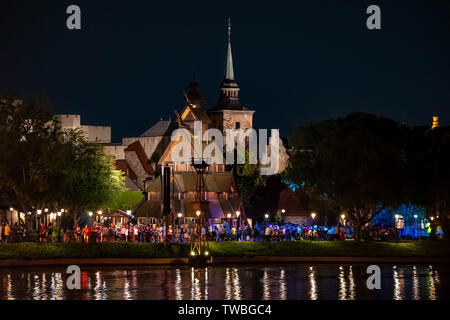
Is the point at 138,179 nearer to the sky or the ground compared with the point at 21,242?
nearer to the sky

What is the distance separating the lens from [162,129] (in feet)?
489

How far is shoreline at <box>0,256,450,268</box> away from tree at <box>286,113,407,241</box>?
265 inches

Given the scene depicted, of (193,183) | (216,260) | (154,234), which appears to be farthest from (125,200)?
(216,260)

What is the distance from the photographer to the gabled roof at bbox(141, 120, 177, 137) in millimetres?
147250

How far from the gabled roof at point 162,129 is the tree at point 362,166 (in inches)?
2449

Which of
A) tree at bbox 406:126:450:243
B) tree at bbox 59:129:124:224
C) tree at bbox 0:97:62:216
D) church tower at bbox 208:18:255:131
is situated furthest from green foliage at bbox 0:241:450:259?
church tower at bbox 208:18:255:131

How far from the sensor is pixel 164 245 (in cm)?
6562

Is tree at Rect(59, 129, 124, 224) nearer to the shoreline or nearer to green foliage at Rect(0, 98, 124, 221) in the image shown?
green foliage at Rect(0, 98, 124, 221)

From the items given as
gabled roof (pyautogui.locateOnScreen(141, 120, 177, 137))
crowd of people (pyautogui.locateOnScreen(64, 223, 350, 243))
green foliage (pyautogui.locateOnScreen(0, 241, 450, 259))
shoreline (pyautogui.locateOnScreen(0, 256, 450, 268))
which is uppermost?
gabled roof (pyautogui.locateOnScreen(141, 120, 177, 137))

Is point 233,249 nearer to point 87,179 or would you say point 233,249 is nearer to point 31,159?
point 31,159

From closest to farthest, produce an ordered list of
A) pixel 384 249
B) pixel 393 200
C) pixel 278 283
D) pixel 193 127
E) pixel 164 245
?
pixel 278 283 < pixel 164 245 < pixel 384 249 < pixel 393 200 < pixel 193 127

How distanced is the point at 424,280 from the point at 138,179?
3409 inches
